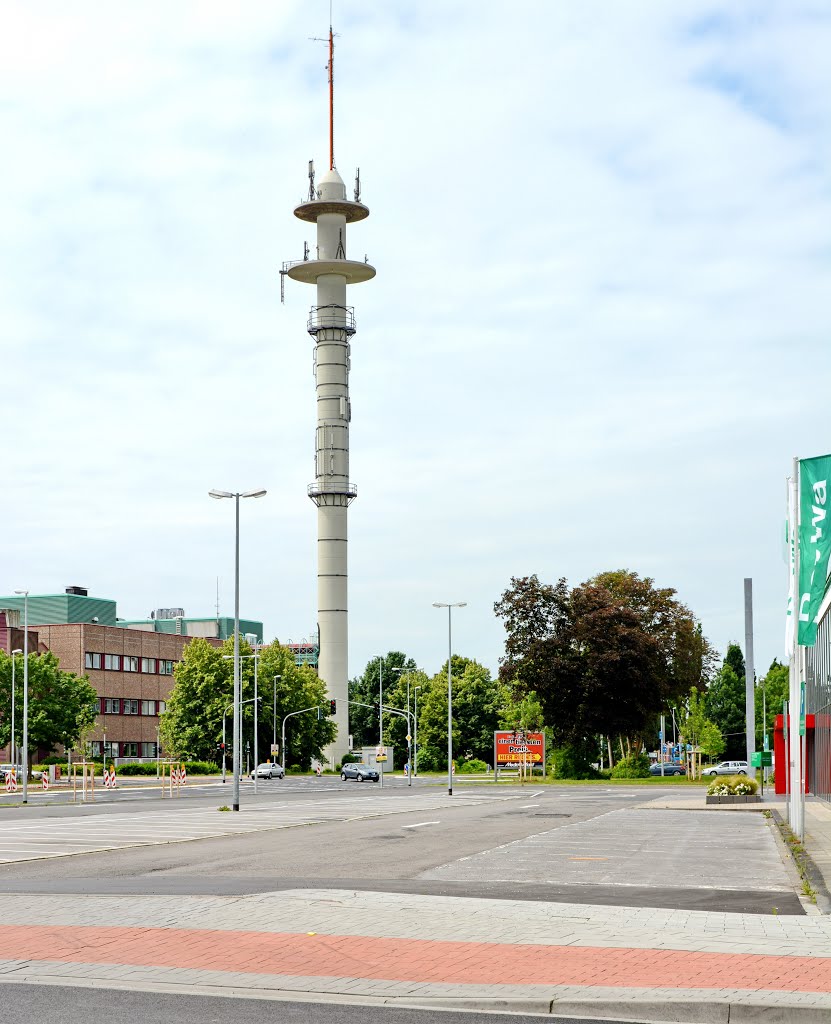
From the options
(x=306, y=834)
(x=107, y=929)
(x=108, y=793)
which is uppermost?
(x=107, y=929)

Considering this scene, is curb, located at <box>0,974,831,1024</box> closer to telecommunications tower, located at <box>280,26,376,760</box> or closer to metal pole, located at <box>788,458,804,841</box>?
metal pole, located at <box>788,458,804,841</box>

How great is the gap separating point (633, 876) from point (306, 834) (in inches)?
488

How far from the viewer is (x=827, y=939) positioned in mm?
11414

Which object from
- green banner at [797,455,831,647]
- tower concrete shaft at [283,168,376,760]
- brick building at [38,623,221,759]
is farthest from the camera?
brick building at [38,623,221,759]

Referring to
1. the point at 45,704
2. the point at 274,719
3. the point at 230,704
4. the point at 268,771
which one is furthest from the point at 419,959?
the point at 274,719

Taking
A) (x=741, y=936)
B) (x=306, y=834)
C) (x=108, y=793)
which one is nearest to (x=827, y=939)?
(x=741, y=936)

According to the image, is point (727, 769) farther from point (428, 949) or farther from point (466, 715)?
point (428, 949)

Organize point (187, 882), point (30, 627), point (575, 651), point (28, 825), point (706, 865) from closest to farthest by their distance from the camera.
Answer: point (187, 882)
point (706, 865)
point (28, 825)
point (575, 651)
point (30, 627)

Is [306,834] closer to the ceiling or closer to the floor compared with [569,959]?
closer to the floor

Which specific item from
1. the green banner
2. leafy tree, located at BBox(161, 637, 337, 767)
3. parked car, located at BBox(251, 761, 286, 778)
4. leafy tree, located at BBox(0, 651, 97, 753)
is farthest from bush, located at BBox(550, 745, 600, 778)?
the green banner

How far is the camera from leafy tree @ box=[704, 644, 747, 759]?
12756 cm

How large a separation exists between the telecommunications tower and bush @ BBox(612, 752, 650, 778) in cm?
3640

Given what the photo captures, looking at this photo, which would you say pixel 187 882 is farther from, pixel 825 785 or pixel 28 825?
pixel 825 785

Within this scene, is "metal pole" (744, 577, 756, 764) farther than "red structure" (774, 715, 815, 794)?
No
